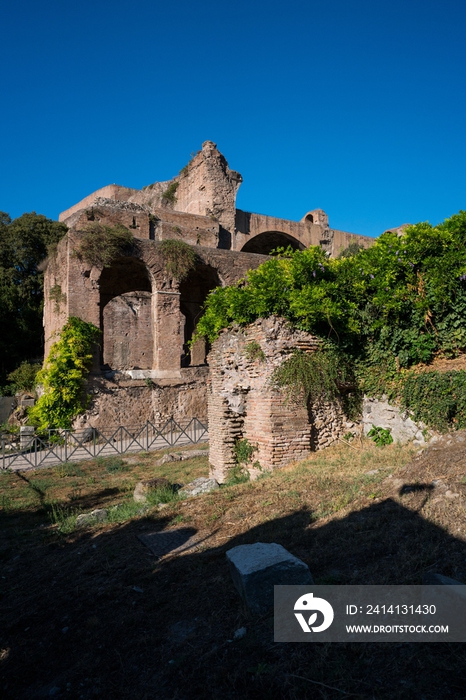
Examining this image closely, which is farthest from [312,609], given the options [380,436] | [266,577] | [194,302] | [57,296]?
[194,302]

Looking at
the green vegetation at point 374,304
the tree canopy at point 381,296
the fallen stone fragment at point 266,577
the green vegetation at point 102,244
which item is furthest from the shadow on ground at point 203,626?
the green vegetation at point 102,244

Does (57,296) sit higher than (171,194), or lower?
lower

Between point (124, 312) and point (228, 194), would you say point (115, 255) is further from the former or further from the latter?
point (228, 194)

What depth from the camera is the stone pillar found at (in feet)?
57.2

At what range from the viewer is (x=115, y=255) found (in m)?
16.6

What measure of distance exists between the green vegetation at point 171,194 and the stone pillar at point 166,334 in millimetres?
12227

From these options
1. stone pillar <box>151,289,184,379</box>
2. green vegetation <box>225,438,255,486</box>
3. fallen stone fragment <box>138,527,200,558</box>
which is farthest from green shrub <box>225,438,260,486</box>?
stone pillar <box>151,289,184,379</box>

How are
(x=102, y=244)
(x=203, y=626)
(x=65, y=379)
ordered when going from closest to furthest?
(x=203, y=626), (x=65, y=379), (x=102, y=244)

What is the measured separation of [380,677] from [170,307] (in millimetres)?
Answer: 15984

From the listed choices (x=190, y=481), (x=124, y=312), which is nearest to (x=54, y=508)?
(x=190, y=481)

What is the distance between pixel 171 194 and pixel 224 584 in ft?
88.5

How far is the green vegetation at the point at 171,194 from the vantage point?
91.8 ft

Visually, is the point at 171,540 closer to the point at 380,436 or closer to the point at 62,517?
the point at 62,517

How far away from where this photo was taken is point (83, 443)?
1500 centimetres
